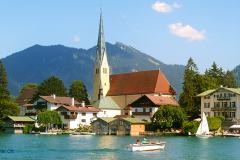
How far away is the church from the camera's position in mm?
104812

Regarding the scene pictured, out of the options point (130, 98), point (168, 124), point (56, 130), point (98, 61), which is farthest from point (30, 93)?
point (168, 124)

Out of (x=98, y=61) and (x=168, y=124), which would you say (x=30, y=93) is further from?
(x=168, y=124)

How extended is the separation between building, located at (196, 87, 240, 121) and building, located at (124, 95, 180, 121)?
1037 centimetres

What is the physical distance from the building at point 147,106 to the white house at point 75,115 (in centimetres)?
1131

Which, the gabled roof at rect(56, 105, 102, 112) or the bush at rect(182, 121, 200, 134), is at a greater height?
the gabled roof at rect(56, 105, 102, 112)

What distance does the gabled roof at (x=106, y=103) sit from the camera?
105194 millimetres

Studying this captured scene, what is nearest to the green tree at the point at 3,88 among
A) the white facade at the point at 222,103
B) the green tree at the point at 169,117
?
the green tree at the point at 169,117

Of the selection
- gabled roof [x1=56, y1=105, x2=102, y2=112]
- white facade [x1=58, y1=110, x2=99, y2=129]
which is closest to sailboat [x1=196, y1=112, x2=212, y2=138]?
white facade [x1=58, y1=110, x2=99, y2=129]

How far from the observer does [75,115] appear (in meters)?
92.0

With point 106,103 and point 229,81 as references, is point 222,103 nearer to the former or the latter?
point 229,81

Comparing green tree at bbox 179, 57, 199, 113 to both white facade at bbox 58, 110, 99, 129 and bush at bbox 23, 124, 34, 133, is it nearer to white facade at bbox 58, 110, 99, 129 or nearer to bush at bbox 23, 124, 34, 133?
white facade at bbox 58, 110, 99, 129

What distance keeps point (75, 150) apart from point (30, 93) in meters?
93.8

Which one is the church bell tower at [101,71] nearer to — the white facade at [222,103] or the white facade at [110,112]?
the white facade at [110,112]

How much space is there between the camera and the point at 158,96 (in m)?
100
